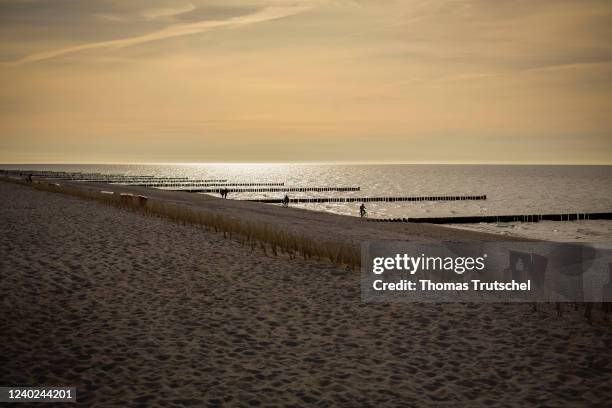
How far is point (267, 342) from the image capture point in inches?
316

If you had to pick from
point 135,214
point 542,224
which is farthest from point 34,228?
point 542,224

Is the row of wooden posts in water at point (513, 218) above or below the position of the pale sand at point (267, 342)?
below

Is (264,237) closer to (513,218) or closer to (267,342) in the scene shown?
(267,342)

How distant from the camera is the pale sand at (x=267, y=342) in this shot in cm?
626

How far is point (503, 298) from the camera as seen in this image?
11031 millimetres

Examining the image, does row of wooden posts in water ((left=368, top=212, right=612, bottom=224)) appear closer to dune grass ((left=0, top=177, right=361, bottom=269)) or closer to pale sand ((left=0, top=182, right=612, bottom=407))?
dune grass ((left=0, top=177, right=361, bottom=269))

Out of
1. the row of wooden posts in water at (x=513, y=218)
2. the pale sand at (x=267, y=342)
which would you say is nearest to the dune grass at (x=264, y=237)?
the pale sand at (x=267, y=342)

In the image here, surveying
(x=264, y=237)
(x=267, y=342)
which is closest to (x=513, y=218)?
(x=264, y=237)

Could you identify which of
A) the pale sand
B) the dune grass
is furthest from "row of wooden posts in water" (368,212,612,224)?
the pale sand

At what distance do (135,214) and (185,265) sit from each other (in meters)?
12.9

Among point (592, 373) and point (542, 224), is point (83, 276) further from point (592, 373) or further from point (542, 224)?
point (542, 224)

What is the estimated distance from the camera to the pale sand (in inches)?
246

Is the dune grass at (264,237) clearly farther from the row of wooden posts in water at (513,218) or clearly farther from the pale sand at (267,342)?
the row of wooden posts in water at (513,218)

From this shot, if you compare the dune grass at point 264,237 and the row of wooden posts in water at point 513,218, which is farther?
the row of wooden posts in water at point 513,218
